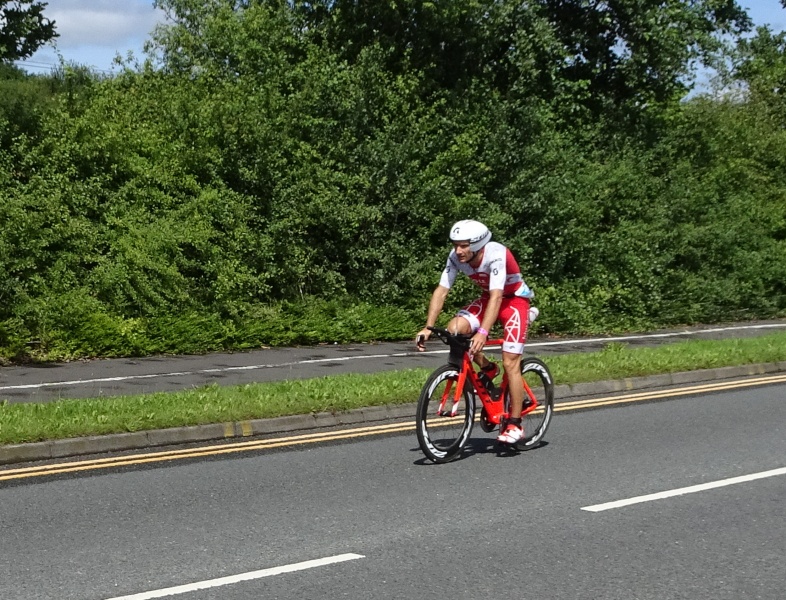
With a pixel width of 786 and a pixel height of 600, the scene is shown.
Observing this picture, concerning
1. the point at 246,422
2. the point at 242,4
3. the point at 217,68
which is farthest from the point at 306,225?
the point at 242,4

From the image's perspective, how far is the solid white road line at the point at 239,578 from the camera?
17.1 feet

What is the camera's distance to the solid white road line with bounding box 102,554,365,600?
5.20m

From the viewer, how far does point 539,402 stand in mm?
9539

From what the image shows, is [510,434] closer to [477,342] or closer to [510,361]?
[510,361]

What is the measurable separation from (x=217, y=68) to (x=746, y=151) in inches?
628

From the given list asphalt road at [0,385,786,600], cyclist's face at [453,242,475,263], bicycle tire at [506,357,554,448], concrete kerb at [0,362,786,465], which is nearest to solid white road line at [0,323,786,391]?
concrete kerb at [0,362,786,465]

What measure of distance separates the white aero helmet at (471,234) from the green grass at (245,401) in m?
3.12

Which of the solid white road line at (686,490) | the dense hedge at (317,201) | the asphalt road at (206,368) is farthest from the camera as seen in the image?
the dense hedge at (317,201)

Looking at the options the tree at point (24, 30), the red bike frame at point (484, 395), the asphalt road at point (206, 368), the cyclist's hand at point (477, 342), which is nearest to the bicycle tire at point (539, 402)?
the red bike frame at point (484, 395)

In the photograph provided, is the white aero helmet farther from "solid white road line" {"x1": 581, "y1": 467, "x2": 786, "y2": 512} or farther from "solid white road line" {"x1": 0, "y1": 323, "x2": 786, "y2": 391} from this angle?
"solid white road line" {"x1": 0, "y1": 323, "x2": 786, "y2": 391}

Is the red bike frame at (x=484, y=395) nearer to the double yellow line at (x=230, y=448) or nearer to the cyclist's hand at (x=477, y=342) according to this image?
the cyclist's hand at (x=477, y=342)

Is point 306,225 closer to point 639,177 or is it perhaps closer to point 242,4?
point 639,177

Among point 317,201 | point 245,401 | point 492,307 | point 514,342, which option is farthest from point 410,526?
point 317,201

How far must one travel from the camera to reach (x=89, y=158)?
57.7 feet
